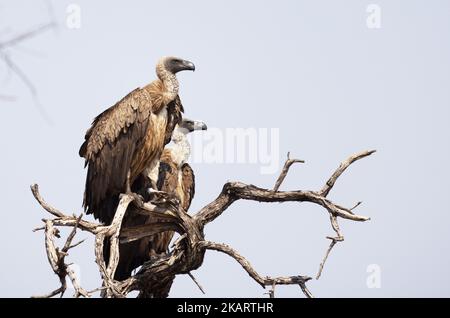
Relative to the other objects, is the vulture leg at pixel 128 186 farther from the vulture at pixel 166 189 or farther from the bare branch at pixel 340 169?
the bare branch at pixel 340 169

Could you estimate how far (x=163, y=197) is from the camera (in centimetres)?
859

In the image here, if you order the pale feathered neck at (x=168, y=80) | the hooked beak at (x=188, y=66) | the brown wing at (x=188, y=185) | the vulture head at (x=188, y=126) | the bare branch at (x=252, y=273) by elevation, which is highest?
the hooked beak at (x=188, y=66)

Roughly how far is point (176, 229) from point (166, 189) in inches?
57.7

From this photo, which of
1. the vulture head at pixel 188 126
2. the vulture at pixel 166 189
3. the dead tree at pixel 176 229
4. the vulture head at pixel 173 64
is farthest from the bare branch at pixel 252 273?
the vulture head at pixel 188 126

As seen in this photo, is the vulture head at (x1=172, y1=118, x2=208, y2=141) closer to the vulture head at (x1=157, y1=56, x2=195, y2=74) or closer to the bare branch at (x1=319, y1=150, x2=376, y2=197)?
the vulture head at (x1=157, y1=56, x2=195, y2=74)

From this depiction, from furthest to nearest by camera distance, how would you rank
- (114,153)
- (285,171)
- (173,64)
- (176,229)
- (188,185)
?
1. (188,185)
2. (173,64)
3. (114,153)
4. (176,229)
5. (285,171)

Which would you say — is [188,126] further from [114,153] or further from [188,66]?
[114,153]

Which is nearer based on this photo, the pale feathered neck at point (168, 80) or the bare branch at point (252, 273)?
the bare branch at point (252, 273)

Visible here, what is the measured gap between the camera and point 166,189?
10.1m

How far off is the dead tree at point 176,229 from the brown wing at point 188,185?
4.84 ft

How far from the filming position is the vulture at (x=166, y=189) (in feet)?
31.3

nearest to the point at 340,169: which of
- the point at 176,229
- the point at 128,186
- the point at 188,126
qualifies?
the point at 176,229

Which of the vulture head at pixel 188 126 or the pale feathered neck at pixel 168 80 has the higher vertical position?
the pale feathered neck at pixel 168 80
